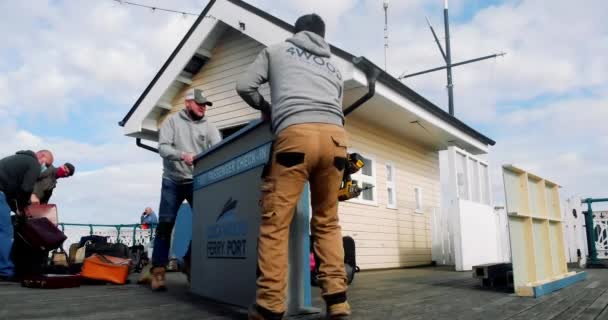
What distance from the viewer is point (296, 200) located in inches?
93.8

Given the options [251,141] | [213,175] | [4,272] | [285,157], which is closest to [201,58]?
[4,272]

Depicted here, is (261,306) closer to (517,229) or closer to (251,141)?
(251,141)

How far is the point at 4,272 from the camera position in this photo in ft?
16.6

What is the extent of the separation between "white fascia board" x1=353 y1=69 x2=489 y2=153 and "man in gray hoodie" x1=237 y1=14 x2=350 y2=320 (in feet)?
12.3

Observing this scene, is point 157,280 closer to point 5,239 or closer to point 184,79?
point 5,239

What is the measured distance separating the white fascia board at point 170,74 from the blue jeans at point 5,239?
14.5 feet

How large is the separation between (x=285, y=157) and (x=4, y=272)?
4.46 m

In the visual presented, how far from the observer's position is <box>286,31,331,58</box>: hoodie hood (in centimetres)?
262

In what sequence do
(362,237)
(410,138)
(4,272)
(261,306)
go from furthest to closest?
(410,138) → (362,237) → (4,272) → (261,306)

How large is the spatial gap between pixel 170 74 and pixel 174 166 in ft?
17.0

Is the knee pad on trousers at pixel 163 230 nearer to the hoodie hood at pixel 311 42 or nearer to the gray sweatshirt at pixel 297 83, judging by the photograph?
the gray sweatshirt at pixel 297 83

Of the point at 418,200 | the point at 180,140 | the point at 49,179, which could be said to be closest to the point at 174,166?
the point at 180,140

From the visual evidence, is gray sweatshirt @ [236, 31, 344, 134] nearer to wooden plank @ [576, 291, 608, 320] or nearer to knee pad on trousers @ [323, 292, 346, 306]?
knee pad on trousers @ [323, 292, 346, 306]

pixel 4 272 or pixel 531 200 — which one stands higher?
pixel 531 200
